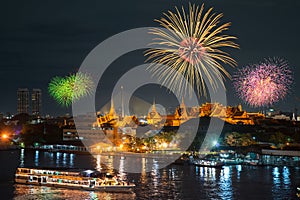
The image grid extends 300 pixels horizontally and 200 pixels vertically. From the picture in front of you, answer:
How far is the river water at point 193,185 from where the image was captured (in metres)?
12.5

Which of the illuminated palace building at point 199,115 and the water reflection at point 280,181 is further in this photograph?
the illuminated palace building at point 199,115

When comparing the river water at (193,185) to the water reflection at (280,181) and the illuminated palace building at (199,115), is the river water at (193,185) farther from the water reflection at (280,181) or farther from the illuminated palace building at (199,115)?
the illuminated palace building at (199,115)

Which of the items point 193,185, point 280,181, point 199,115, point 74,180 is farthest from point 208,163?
point 199,115

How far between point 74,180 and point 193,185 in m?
3.10

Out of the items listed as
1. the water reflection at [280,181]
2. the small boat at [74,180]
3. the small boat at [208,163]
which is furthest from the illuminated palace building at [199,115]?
the small boat at [74,180]

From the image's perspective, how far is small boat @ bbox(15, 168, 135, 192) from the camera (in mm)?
13289

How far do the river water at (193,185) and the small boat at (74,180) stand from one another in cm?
27

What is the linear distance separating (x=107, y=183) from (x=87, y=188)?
1.75 ft

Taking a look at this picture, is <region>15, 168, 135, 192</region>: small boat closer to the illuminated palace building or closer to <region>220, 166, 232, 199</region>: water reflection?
<region>220, 166, 232, 199</region>: water reflection

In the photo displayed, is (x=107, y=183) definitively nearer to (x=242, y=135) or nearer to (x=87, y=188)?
(x=87, y=188)

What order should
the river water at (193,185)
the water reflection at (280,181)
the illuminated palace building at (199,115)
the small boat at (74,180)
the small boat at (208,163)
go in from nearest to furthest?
the river water at (193,185)
the water reflection at (280,181)
the small boat at (74,180)
the small boat at (208,163)
the illuminated palace building at (199,115)

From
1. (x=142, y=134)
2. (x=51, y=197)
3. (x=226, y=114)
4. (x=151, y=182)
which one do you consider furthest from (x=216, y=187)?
(x=226, y=114)

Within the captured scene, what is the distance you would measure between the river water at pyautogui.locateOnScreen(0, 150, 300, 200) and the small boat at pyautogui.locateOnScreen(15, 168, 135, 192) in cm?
27

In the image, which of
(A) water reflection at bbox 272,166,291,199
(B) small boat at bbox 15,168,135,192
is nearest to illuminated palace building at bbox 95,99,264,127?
(A) water reflection at bbox 272,166,291,199
